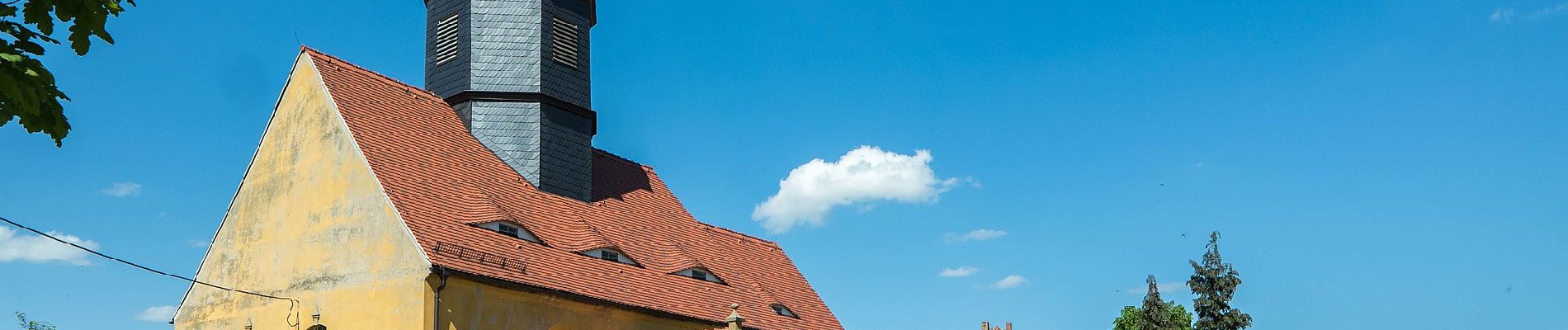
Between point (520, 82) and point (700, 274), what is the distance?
17.7ft

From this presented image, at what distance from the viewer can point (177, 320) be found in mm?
25297

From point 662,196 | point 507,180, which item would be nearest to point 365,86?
point 507,180

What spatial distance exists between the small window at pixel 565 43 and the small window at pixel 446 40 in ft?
6.47

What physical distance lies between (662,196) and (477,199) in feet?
26.6

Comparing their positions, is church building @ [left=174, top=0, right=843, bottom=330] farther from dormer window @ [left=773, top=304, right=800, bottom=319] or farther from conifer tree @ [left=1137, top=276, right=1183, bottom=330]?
conifer tree @ [left=1137, top=276, right=1183, bottom=330]

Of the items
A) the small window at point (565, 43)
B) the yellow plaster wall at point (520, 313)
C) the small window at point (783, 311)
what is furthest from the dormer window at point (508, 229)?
the small window at point (783, 311)

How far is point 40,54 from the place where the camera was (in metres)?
8.55

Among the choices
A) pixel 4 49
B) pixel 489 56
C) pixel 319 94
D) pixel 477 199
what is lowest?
pixel 4 49

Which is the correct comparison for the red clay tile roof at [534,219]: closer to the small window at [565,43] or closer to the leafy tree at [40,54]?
the small window at [565,43]

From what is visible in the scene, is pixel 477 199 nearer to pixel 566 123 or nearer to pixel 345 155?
pixel 345 155

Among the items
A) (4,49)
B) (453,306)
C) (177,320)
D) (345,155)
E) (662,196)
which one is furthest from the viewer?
(662,196)

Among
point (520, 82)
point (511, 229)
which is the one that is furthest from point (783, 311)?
point (511, 229)

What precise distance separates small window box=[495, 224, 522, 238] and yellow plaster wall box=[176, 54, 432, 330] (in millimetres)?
2328

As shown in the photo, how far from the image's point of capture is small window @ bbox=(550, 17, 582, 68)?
93.9 feet
